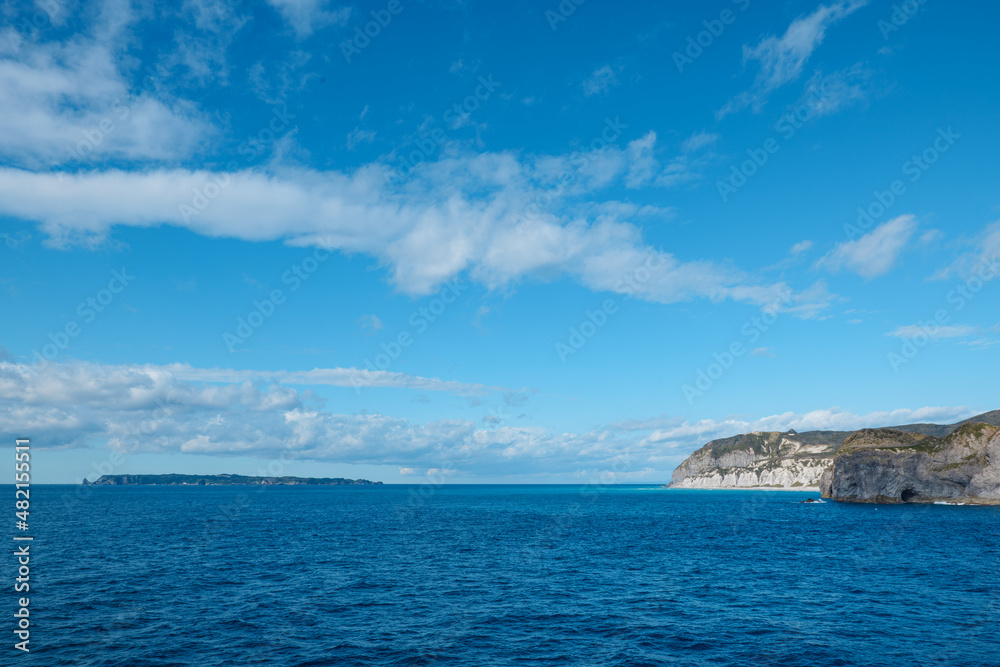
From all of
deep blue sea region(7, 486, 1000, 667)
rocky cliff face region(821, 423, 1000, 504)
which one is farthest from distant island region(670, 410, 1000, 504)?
deep blue sea region(7, 486, 1000, 667)

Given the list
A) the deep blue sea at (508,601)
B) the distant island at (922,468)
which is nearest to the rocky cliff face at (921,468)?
the distant island at (922,468)

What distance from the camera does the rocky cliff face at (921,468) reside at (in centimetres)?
13950

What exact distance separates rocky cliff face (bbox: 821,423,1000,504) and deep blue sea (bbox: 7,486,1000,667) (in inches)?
3074

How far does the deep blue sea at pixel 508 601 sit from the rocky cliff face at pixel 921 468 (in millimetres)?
78080

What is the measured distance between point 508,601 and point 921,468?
162 metres

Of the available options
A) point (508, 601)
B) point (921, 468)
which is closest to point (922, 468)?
point (921, 468)

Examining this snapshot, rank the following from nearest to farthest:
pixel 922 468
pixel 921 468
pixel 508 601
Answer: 1. pixel 508 601
2. pixel 922 468
3. pixel 921 468

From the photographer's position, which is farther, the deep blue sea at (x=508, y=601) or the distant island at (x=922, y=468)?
the distant island at (x=922, y=468)

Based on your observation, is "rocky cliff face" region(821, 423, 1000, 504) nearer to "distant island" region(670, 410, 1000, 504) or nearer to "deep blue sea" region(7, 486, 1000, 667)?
"distant island" region(670, 410, 1000, 504)

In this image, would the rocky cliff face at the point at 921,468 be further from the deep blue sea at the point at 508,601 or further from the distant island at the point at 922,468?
the deep blue sea at the point at 508,601

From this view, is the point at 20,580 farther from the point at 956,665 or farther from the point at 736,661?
the point at 956,665

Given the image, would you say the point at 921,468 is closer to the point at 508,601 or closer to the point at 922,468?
the point at 922,468

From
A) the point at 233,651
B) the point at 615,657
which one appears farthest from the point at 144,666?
the point at 615,657

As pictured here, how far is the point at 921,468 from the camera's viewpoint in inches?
5955
